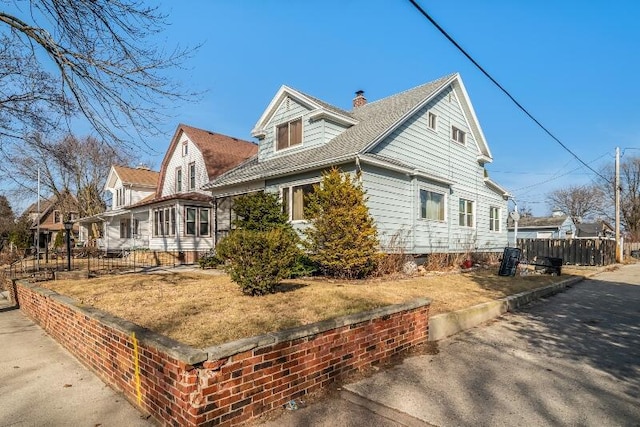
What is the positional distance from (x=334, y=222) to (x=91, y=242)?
30.2m

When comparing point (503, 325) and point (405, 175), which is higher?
point (405, 175)

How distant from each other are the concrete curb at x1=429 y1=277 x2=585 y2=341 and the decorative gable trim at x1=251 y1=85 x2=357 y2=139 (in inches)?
343

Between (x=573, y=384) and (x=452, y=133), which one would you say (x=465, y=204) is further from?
(x=573, y=384)

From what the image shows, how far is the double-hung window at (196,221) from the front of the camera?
20562mm

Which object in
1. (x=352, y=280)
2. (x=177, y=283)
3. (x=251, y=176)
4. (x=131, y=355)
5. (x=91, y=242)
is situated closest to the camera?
(x=131, y=355)

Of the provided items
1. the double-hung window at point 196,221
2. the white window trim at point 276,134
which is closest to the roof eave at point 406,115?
the white window trim at point 276,134

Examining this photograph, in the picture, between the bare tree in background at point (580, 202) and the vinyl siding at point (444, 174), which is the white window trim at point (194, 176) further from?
the bare tree in background at point (580, 202)

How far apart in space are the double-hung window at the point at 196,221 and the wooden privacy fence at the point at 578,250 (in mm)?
18614

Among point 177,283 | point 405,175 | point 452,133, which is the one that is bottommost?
point 177,283

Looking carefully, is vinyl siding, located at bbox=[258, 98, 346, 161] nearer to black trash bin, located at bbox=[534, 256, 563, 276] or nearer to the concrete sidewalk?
black trash bin, located at bbox=[534, 256, 563, 276]

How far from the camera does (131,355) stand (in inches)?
163

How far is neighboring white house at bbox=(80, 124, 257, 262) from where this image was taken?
67.3 ft

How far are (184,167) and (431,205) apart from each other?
52.0 ft

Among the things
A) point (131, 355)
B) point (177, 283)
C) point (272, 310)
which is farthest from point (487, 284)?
point (131, 355)
